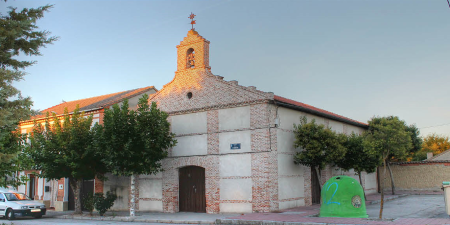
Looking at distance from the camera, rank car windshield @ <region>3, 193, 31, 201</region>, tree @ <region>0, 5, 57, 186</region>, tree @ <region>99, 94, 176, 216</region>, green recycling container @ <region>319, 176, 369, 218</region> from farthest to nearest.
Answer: car windshield @ <region>3, 193, 31, 201</region> → tree @ <region>99, 94, 176, 216</region> → green recycling container @ <region>319, 176, 369, 218</region> → tree @ <region>0, 5, 57, 186</region>

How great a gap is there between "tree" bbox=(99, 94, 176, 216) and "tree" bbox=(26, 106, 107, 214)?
1465mm

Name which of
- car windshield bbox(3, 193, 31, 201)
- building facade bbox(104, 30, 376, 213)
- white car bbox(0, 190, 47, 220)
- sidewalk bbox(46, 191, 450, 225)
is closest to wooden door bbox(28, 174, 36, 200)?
car windshield bbox(3, 193, 31, 201)

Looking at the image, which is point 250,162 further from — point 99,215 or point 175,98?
point 99,215

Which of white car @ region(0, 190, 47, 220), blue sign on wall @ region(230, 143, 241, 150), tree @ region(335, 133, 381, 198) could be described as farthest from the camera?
tree @ region(335, 133, 381, 198)

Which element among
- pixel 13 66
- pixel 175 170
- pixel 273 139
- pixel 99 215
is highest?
pixel 13 66

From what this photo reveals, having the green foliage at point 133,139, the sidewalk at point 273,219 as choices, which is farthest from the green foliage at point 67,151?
Result: the sidewalk at point 273,219

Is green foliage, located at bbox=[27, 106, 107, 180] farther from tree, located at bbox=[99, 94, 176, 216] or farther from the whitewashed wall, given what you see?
the whitewashed wall

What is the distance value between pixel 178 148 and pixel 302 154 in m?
6.59

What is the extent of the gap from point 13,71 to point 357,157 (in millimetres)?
16887

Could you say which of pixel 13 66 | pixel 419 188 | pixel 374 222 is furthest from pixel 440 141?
pixel 13 66

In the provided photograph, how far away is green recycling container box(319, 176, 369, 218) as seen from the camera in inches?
587

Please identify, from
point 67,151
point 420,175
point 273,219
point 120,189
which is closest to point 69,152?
point 67,151

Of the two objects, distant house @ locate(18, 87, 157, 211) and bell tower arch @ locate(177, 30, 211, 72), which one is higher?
bell tower arch @ locate(177, 30, 211, 72)

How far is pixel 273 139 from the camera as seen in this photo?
59.9 ft
